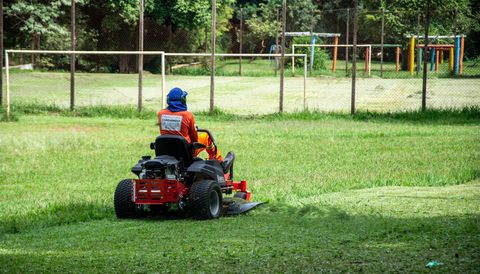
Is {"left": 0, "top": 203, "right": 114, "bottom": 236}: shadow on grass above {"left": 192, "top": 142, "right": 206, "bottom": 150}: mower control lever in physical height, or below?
below

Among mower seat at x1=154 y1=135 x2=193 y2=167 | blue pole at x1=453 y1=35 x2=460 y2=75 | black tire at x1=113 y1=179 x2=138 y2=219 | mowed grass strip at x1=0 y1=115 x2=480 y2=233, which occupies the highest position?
blue pole at x1=453 y1=35 x2=460 y2=75

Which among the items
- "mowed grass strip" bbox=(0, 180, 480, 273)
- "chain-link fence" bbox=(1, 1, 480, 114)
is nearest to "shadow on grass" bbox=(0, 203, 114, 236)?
"mowed grass strip" bbox=(0, 180, 480, 273)

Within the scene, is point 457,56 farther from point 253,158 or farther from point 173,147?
point 173,147

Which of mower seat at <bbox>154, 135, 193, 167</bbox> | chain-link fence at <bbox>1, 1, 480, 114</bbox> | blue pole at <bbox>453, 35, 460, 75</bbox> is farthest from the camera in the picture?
blue pole at <bbox>453, 35, 460, 75</bbox>

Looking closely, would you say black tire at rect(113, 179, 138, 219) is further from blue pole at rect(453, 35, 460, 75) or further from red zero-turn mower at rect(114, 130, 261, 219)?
blue pole at rect(453, 35, 460, 75)

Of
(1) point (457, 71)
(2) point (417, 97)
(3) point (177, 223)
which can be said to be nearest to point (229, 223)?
(3) point (177, 223)

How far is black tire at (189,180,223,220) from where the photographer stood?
12555 mm

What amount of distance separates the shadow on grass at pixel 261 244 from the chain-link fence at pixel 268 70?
18.1m

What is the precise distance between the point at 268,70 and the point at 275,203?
133 ft

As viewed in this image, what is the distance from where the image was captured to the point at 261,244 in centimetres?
1036

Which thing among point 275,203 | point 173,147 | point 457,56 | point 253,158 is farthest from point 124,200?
point 457,56

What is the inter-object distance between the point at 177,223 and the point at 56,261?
3.22m

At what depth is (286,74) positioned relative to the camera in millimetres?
50344

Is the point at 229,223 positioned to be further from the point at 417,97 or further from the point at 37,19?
the point at 37,19
